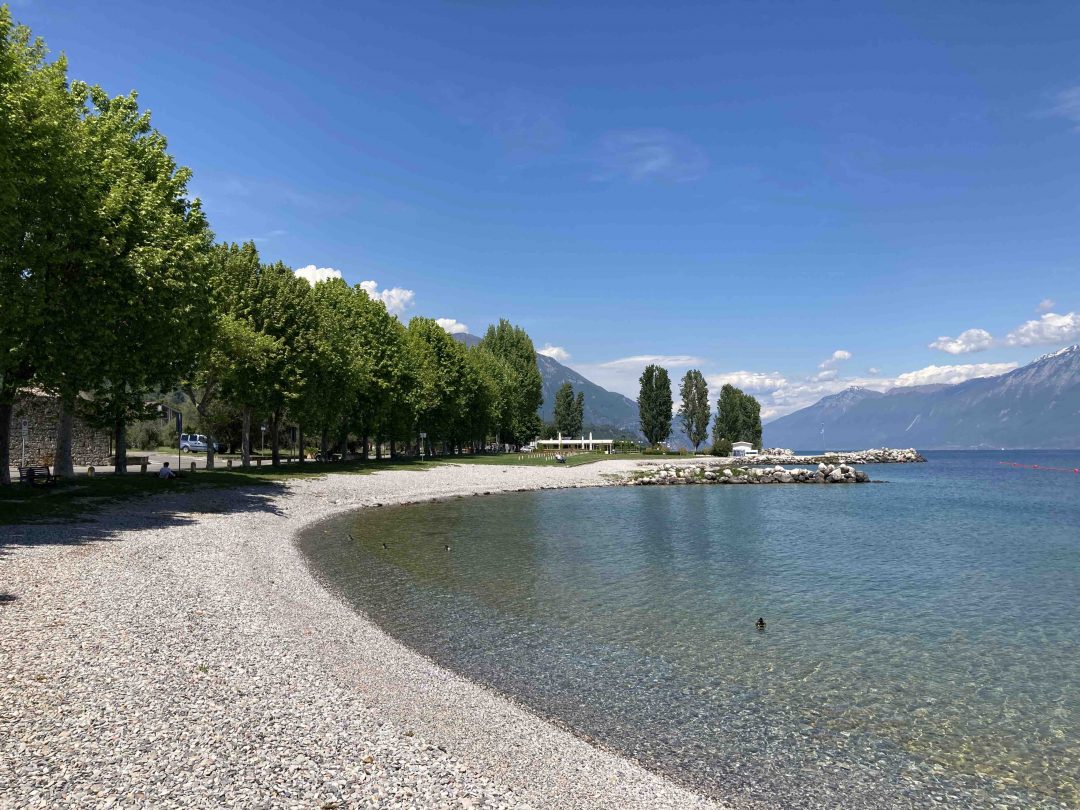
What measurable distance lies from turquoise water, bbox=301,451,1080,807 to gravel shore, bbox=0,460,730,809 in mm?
1298

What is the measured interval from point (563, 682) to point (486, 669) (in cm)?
170

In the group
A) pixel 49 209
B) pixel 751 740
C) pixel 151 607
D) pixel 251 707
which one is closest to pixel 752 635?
pixel 751 740

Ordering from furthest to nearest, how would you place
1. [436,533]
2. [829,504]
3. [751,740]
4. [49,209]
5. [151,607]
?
[829,504] < [436,533] < [49,209] < [151,607] < [751,740]

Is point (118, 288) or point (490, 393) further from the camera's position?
point (490, 393)

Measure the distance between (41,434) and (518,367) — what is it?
89.7 meters

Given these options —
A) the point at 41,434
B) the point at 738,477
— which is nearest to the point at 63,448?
A: the point at 41,434

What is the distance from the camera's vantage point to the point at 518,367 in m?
133

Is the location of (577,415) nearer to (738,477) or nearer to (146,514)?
(738,477)

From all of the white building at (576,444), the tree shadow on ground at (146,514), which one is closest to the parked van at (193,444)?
the tree shadow on ground at (146,514)

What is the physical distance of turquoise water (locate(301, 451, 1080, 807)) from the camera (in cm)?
983

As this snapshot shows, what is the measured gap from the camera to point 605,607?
18781 mm

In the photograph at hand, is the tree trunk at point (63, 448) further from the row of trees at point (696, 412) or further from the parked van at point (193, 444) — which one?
the row of trees at point (696, 412)

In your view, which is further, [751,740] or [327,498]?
[327,498]

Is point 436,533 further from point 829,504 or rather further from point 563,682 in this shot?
point 829,504
